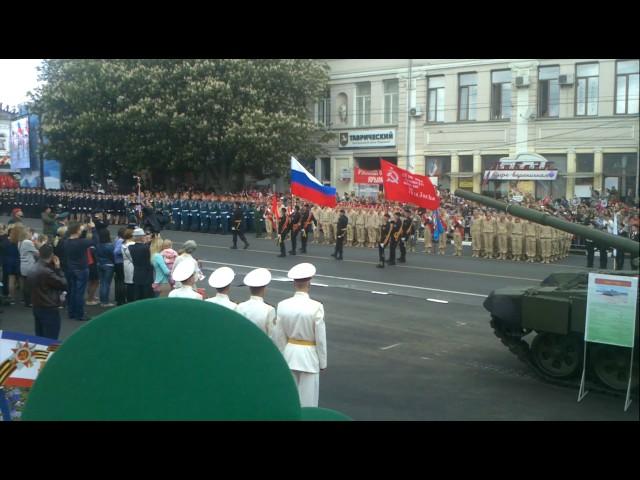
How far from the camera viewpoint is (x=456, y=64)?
3070 centimetres

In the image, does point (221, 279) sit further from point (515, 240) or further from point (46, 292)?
point (515, 240)

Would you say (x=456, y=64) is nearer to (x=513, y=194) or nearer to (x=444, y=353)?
(x=513, y=194)

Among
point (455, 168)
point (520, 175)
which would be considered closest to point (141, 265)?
point (520, 175)

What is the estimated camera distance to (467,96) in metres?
31.4

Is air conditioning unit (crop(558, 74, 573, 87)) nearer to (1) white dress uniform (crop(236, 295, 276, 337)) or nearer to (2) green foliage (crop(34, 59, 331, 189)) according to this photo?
(2) green foliage (crop(34, 59, 331, 189))

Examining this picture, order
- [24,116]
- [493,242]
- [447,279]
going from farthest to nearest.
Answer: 1. [24,116]
2. [493,242]
3. [447,279]

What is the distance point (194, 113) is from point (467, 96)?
1195 centimetres

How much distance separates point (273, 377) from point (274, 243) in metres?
25.4

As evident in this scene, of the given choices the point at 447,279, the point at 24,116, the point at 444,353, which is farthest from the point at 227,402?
the point at 24,116

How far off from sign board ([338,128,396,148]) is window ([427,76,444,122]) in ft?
7.70

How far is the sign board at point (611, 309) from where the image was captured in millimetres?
7773

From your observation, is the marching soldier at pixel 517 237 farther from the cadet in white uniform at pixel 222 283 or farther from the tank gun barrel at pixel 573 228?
the cadet in white uniform at pixel 222 283

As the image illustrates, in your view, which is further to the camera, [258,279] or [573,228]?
[573,228]

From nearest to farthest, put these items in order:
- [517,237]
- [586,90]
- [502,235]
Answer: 1. [517,237]
2. [502,235]
3. [586,90]
